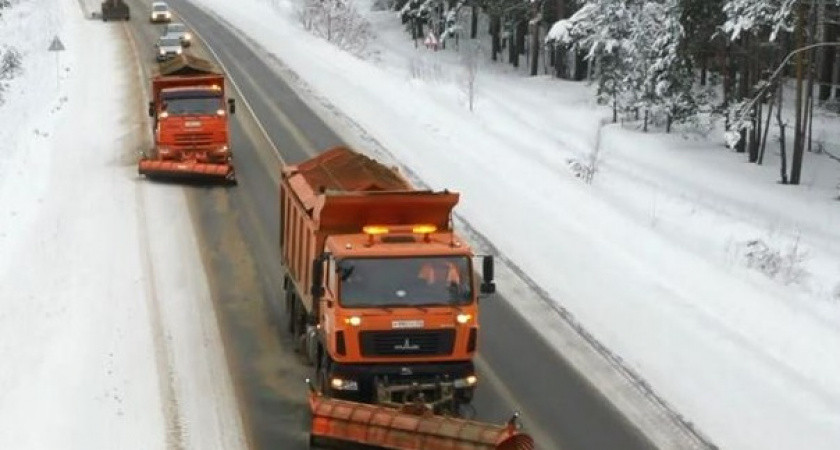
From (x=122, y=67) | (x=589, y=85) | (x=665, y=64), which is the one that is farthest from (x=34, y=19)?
(x=665, y=64)

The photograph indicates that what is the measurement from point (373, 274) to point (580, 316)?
295 inches

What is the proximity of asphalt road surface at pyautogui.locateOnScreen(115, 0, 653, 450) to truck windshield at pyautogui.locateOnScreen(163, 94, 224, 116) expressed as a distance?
202 centimetres

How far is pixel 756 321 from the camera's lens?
20609 millimetres

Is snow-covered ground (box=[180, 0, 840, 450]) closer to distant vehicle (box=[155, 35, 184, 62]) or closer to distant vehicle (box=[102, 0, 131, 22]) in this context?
distant vehicle (box=[155, 35, 184, 62])

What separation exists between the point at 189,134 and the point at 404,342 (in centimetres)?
1815

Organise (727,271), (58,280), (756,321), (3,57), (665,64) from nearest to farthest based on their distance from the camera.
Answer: (756,321) < (58,280) < (727,271) < (665,64) < (3,57)

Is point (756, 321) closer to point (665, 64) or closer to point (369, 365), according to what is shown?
point (369, 365)

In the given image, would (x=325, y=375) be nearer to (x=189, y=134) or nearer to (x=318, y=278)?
(x=318, y=278)

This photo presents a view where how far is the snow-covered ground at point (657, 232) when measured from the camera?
58.5 feet

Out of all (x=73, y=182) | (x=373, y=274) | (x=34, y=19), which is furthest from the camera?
(x=34, y=19)

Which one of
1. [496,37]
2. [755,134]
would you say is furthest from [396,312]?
[496,37]

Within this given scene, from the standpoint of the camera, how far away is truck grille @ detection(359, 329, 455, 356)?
1447cm

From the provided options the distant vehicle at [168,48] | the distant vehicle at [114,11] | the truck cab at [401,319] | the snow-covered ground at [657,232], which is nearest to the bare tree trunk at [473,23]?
the snow-covered ground at [657,232]

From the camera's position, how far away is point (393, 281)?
14.5m
